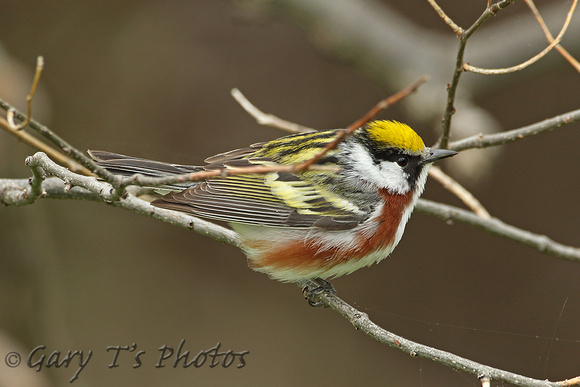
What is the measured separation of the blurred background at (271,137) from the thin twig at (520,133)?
1.63 metres

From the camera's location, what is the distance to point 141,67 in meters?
7.23

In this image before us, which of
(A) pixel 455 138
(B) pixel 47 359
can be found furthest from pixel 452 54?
(B) pixel 47 359

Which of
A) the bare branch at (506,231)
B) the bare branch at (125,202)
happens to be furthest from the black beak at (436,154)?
the bare branch at (125,202)

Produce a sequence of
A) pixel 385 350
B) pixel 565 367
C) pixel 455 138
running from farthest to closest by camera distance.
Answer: pixel 385 350 → pixel 565 367 → pixel 455 138

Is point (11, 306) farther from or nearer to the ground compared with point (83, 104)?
nearer to the ground

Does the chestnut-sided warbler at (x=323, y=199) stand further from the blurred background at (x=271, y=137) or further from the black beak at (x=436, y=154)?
the blurred background at (x=271, y=137)

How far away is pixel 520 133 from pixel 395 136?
2.45ft

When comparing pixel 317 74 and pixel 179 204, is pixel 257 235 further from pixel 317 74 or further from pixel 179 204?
pixel 317 74

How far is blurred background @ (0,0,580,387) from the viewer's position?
5.86m

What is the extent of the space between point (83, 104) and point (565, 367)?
5674 millimetres

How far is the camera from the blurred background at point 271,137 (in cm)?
586

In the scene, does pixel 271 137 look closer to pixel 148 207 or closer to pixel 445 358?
pixel 148 207

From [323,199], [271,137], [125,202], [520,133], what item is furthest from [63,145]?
[271,137]

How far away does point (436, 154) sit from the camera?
3818mm
